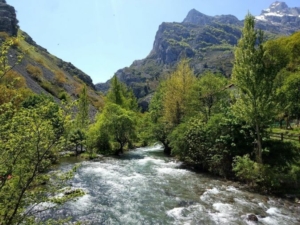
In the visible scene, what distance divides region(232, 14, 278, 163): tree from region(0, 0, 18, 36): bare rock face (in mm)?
115270

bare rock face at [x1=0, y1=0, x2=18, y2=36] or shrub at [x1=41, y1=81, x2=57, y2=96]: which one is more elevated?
bare rock face at [x1=0, y1=0, x2=18, y2=36]

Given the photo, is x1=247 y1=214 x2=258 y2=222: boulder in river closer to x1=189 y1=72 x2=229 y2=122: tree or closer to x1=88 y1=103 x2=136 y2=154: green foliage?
x1=189 y1=72 x2=229 y2=122: tree

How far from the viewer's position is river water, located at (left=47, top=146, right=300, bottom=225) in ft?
59.1

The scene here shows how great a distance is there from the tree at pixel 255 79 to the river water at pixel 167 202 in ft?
19.4

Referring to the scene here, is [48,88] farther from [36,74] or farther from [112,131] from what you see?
[112,131]

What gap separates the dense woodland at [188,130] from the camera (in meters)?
7.93

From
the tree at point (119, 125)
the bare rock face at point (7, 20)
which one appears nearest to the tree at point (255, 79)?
the tree at point (119, 125)

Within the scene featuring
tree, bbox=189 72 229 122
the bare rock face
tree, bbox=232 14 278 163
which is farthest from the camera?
the bare rock face

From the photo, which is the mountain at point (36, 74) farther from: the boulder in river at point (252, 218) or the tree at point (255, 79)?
the boulder in river at point (252, 218)

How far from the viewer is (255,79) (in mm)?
25875

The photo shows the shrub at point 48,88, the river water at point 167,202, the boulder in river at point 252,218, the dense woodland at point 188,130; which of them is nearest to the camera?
the dense woodland at point 188,130

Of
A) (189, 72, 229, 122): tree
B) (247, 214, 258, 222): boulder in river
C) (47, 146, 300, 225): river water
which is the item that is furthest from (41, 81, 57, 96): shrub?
(247, 214, 258, 222): boulder in river

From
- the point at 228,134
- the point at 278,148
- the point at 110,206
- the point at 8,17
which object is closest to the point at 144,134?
the point at 228,134

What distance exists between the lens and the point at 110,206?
20.5m
